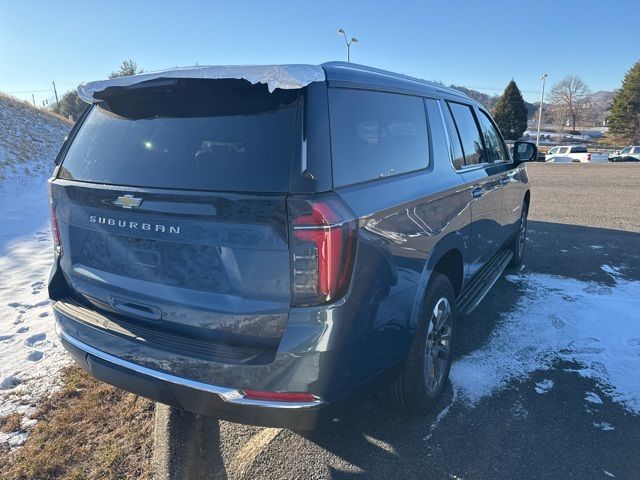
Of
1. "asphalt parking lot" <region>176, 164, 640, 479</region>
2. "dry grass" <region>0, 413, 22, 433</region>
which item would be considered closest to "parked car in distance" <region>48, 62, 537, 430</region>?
"asphalt parking lot" <region>176, 164, 640, 479</region>

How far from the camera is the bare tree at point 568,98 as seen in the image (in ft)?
295

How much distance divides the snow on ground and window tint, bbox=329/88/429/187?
158 cm

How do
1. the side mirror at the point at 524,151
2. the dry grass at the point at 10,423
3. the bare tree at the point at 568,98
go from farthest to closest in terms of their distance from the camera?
the bare tree at the point at 568,98, the side mirror at the point at 524,151, the dry grass at the point at 10,423

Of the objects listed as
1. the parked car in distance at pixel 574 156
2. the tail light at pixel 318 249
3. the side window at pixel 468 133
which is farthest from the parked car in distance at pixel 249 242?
the parked car in distance at pixel 574 156

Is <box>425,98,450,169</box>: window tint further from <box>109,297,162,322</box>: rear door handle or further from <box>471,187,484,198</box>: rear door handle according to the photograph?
<box>109,297,162,322</box>: rear door handle

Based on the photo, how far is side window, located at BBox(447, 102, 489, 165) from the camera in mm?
3604

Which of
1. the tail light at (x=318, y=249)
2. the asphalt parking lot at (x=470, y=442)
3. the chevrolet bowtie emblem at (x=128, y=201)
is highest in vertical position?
the chevrolet bowtie emblem at (x=128, y=201)

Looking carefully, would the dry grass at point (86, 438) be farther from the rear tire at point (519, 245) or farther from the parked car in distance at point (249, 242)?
the rear tire at point (519, 245)

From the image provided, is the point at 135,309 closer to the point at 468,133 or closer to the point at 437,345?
the point at 437,345

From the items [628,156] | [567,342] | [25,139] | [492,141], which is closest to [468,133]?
[492,141]

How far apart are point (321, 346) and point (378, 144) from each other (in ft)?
3.62

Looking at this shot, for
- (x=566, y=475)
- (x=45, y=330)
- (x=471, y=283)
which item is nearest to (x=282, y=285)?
(x=566, y=475)

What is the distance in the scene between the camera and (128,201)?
2.13 metres

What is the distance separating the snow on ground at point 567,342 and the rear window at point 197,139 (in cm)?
209
